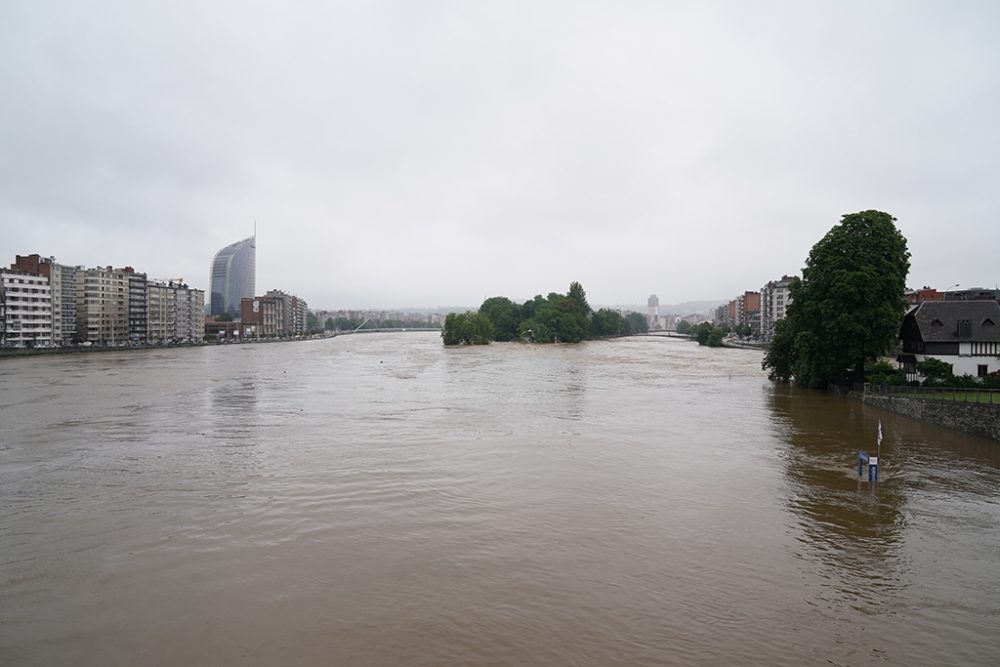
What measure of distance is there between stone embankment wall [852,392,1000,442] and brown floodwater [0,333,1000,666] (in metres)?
0.69

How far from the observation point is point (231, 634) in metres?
7.53

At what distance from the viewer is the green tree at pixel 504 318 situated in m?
117

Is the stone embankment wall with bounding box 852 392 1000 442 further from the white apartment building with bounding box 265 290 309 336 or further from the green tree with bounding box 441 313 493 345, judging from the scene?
the white apartment building with bounding box 265 290 309 336

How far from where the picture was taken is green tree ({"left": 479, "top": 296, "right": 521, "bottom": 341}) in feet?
384

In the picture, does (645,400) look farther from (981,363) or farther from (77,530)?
(77,530)

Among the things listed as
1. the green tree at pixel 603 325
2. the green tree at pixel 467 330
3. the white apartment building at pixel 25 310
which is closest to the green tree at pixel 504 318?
A: the green tree at pixel 467 330

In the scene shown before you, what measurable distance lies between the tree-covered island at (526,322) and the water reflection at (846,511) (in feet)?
256

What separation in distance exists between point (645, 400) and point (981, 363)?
617 inches

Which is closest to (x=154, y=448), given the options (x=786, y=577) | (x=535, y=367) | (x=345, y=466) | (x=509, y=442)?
(x=345, y=466)

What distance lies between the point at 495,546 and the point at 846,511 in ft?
25.1

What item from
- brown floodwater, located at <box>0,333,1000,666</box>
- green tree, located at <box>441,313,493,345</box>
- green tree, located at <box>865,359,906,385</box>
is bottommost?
brown floodwater, located at <box>0,333,1000,666</box>

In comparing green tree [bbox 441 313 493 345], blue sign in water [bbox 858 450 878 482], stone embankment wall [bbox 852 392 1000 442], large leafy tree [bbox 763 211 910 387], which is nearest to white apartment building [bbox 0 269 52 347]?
green tree [bbox 441 313 493 345]

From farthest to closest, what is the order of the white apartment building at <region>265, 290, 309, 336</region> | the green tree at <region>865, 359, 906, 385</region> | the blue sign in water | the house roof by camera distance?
1. the white apartment building at <region>265, 290, 309, 336</region>
2. the house roof
3. the green tree at <region>865, 359, 906, 385</region>
4. the blue sign in water

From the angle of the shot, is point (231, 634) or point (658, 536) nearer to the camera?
point (231, 634)
